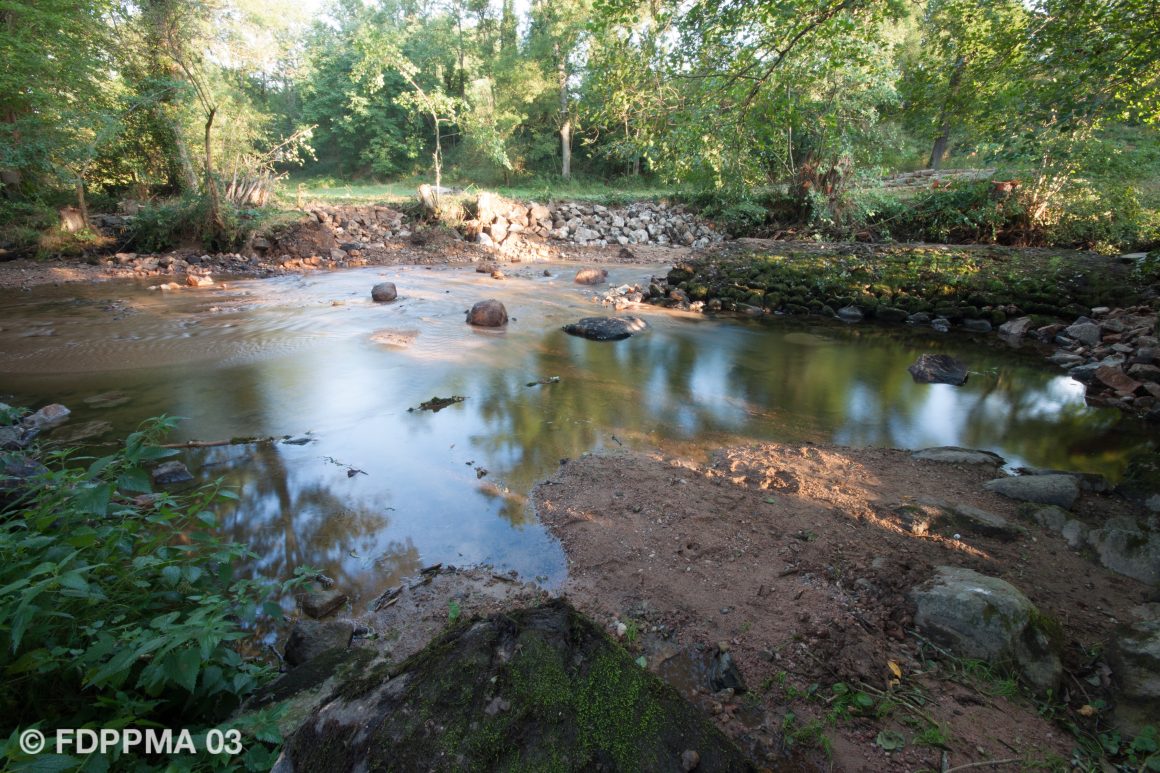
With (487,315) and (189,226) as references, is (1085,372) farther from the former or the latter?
(189,226)

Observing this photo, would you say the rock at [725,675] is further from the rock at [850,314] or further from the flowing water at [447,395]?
the rock at [850,314]

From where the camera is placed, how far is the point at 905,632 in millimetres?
3244

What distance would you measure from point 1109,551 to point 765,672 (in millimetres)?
3072

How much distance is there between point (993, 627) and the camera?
302 cm

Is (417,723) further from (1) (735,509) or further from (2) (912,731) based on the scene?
(1) (735,509)

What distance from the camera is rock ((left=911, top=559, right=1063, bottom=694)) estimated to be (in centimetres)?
292

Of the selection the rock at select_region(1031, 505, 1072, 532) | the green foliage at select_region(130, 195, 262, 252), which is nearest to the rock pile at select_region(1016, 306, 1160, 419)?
the rock at select_region(1031, 505, 1072, 532)

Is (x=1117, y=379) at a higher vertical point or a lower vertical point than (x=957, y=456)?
higher

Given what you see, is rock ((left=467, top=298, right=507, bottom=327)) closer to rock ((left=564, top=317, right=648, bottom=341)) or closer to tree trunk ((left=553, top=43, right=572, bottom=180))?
rock ((left=564, top=317, right=648, bottom=341))

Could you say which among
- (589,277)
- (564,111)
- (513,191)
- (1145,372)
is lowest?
Answer: (1145,372)

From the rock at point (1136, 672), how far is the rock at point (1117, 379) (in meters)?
7.19

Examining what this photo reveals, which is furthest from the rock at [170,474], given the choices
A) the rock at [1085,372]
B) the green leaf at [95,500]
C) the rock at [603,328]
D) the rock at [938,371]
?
the rock at [1085,372]

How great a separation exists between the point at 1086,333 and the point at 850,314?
415cm

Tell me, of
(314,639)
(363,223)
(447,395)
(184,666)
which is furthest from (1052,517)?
(363,223)
